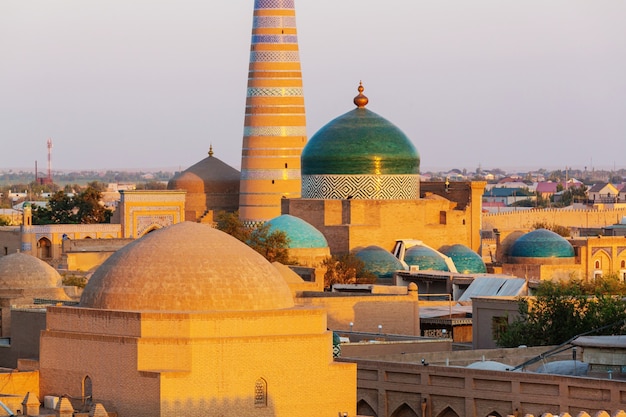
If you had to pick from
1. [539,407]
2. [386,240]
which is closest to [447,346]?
[539,407]

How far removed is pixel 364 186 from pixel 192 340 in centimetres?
2858

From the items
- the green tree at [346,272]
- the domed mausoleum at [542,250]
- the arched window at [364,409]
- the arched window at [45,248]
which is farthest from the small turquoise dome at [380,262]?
the arched window at [364,409]

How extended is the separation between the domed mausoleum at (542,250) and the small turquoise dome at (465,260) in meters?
0.85

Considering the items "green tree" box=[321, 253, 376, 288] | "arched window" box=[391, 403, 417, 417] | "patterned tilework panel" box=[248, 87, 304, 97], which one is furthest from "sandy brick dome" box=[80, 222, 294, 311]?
"patterned tilework panel" box=[248, 87, 304, 97]

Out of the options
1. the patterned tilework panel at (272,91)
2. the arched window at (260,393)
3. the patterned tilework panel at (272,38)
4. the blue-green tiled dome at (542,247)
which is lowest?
the arched window at (260,393)

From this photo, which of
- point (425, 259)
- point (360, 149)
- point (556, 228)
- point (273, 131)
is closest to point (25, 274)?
point (425, 259)

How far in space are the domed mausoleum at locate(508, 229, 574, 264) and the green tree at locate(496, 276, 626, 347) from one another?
14.1 m

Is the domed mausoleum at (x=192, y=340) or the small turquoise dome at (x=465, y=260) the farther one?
the small turquoise dome at (x=465, y=260)

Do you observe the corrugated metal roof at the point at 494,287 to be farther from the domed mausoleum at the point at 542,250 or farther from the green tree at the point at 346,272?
the domed mausoleum at the point at 542,250

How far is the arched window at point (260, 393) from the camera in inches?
900

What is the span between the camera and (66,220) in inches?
2603

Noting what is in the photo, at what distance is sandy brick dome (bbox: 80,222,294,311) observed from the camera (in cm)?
2294

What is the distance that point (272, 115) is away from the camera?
5641cm

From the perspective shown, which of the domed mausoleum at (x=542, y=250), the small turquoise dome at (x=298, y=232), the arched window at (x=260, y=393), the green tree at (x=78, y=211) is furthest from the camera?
the green tree at (x=78, y=211)
